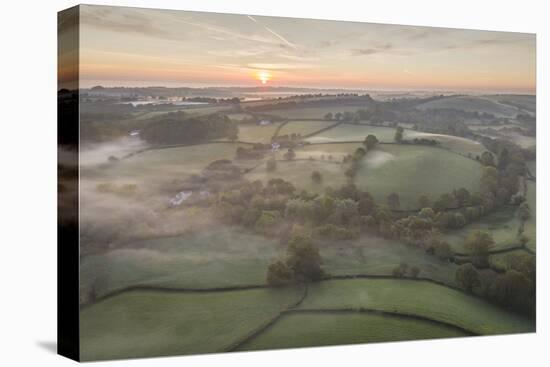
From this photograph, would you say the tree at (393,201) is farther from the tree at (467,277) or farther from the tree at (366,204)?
the tree at (467,277)

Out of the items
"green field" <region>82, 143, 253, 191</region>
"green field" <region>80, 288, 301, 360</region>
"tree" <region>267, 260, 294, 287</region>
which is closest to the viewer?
"green field" <region>80, 288, 301, 360</region>

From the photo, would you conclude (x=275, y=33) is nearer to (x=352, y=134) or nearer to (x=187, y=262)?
(x=352, y=134)

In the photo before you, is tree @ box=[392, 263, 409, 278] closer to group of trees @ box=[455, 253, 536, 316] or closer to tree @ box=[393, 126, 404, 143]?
group of trees @ box=[455, 253, 536, 316]

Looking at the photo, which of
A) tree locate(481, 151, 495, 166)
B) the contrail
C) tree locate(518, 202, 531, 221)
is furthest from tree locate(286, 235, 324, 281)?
tree locate(518, 202, 531, 221)

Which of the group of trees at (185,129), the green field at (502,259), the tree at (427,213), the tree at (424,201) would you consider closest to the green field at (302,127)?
the group of trees at (185,129)

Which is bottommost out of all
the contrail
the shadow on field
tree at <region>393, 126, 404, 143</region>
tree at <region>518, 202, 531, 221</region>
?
the shadow on field

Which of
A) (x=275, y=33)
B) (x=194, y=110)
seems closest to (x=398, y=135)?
(x=275, y=33)

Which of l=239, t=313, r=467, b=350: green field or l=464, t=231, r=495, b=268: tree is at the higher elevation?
l=464, t=231, r=495, b=268: tree
